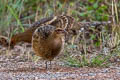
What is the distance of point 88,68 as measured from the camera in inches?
243

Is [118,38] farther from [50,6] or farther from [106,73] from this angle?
[50,6]

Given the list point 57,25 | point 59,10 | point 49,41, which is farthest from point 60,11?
point 49,41

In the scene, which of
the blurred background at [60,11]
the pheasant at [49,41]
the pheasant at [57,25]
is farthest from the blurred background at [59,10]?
the pheasant at [49,41]

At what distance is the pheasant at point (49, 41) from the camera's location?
622 centimetres

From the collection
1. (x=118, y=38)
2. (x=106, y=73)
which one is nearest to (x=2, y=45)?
(x=118, y=38)

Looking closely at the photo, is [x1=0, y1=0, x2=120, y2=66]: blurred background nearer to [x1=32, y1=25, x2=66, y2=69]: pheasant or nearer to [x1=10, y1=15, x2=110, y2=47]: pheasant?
[x1=10, y1=15, x2=110, y2=47]: pheasant

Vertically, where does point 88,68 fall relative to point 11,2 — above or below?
below

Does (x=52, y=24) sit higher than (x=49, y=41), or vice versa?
(x=52, y=24)

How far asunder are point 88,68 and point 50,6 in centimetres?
453

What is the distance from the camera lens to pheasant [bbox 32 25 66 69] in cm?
622

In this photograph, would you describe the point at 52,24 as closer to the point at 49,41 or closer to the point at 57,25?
the point at 57,25

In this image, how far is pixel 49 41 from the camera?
623 centimetres

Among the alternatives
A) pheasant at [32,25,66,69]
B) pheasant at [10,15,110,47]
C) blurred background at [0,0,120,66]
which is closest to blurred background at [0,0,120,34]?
blurred background at [0,0,120,66]

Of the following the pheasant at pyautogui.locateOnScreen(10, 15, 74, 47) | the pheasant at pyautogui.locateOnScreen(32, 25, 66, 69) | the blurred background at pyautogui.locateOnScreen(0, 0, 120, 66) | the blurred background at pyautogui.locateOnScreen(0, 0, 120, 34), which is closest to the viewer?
the pheasant at pyautogui.locateOnScreen(32, 25, 66, 69)
